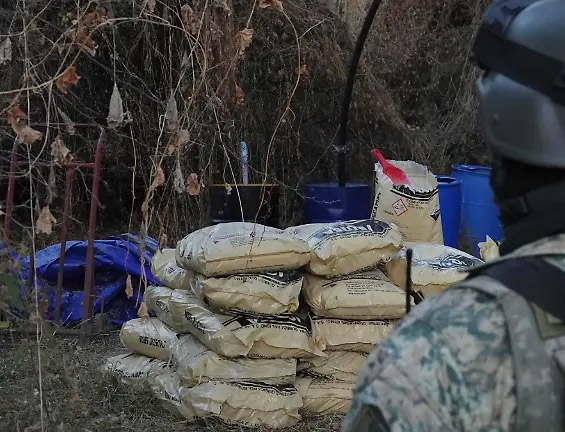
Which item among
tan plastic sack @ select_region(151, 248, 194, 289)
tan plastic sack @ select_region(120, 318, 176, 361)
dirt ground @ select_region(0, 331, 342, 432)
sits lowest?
dirt ground @ select_region(0, 331, 342, 432)

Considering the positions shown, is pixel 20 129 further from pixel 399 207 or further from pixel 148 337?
pixel 399 207

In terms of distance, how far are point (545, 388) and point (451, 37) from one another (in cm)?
683

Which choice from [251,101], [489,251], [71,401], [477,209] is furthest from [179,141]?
[477,209]

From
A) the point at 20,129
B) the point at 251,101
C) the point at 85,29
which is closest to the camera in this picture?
the point at 20,129

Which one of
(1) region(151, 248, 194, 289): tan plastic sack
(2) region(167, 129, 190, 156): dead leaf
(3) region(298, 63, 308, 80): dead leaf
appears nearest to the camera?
(2) region(167, 129, 190, 156): dead leaf

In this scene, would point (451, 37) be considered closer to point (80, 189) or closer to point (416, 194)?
point (416, 194)

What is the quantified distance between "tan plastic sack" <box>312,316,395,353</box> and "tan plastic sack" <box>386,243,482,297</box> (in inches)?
10.0

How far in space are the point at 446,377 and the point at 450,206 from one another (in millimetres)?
4587

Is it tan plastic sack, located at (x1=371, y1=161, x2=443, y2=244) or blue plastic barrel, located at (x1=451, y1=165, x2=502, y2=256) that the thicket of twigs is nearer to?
blue plastic barrel, located at (x1=451, y1=165, x2=502, y2=256)

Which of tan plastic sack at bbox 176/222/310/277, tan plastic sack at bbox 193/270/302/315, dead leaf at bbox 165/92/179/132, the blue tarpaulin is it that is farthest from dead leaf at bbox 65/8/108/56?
the blue tarpaulin

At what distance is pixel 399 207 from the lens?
464 cm

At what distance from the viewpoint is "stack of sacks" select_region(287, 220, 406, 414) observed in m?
3.39

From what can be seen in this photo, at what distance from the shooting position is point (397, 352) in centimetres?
104

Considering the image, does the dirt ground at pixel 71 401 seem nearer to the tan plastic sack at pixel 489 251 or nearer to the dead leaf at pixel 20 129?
the dead leaf at pixel 20 129
